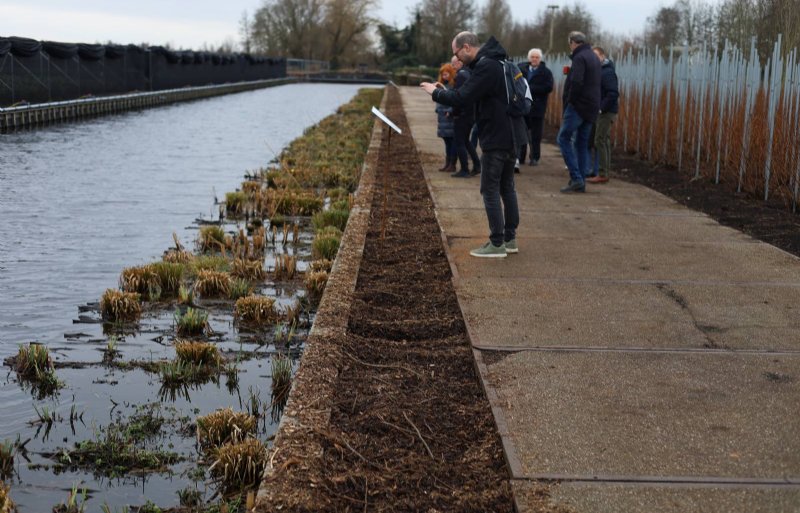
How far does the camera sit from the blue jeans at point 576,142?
1363cm

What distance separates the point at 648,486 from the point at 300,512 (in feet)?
4.59

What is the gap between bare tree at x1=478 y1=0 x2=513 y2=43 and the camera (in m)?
99.1

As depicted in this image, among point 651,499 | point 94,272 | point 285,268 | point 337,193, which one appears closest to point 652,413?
point 651,499

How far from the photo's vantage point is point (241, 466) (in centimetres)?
502

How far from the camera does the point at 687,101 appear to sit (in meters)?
16.7

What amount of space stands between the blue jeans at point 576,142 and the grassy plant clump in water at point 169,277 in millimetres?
5878

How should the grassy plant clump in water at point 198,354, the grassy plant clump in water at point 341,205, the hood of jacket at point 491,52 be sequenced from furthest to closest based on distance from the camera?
1. the grassy plant clump in water at point 341,205
2. the hood of jacket at point 491,52
3. the grassy plant clump in water at point 198,354

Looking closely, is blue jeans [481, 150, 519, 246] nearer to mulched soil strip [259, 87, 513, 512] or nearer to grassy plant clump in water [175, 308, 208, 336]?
mulched soil strip [259, 87, 513, 512]

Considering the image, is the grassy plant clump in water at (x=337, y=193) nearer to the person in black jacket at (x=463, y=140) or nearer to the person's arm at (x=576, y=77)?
the person in black jacket at (x=463, y=140)

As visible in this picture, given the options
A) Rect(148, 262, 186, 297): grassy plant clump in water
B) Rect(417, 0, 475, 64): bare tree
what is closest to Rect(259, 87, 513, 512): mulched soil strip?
Rect(148, 262, 186, 297): grassy plant clump in water

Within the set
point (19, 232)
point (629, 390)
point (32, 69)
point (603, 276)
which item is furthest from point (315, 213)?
point (32, 69)

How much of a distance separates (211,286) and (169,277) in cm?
39

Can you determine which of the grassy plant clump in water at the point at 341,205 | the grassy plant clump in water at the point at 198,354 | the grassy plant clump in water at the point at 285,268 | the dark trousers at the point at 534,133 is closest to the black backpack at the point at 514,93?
the grassy plant clump in water at the point at 285,268

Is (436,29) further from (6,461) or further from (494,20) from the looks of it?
(6,461)
